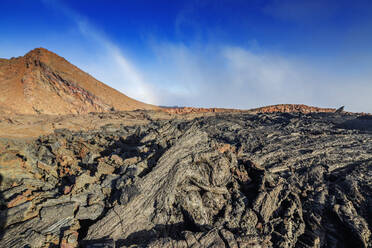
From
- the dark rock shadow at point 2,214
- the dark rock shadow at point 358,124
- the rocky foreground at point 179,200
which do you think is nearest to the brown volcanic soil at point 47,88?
the rocky foreground at point 179,200

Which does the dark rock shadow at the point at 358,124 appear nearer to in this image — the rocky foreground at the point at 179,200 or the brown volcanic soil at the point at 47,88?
the rocky foreground at the point at 179,200

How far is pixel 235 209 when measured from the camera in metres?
7.27

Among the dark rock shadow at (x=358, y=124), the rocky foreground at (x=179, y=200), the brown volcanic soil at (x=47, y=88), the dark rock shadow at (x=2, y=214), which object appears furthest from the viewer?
the brown volcanic soil at (x=47, y=88)

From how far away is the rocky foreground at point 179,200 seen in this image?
222 inches

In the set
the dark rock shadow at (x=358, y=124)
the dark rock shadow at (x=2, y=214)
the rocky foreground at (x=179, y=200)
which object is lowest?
the dark rock shadow at (x=2, y=214)

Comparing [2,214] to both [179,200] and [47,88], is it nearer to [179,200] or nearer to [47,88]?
[179,200]

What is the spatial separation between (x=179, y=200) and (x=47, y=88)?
1414 inches

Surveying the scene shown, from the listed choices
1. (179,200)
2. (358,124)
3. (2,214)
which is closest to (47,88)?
(2,214)

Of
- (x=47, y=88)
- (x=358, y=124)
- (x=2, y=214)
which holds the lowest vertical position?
Result: (x=2, y=214)

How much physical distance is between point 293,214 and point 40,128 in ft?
77.2

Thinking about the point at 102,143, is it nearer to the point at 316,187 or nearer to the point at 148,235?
the point at 148,235

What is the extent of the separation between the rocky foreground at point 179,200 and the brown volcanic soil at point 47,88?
65.8 ft

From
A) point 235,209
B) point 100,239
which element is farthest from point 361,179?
point 100,239

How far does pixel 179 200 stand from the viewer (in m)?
7.00
